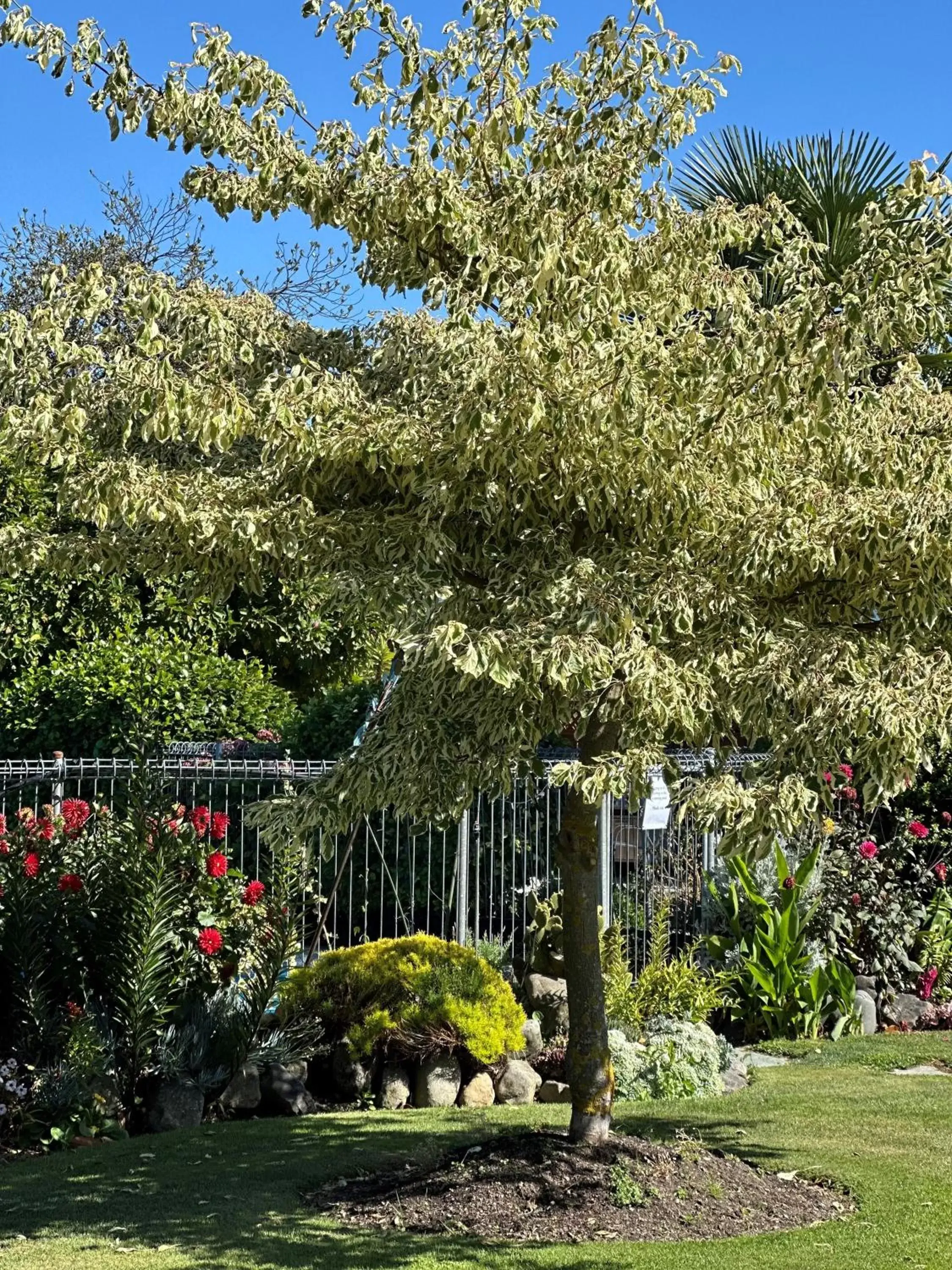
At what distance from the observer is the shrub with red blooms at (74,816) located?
8305 millimetres

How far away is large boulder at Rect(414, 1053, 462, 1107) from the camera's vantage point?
8.32 meters

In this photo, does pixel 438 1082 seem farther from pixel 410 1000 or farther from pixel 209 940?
pixel 209 940

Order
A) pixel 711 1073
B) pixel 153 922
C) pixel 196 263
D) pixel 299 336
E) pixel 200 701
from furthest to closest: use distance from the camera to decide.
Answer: pixel 196 263, pixel 200 701, pixel 711 1073, pixel 153 922, pixel 299 336

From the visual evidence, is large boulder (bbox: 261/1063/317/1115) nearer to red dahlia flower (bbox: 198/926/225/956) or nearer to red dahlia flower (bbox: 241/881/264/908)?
red dahlia flower (bbox: 198/926/225/956)

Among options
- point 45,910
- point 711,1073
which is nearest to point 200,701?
point 45,910

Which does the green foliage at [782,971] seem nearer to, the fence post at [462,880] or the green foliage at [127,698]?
the fence post at [462,880]

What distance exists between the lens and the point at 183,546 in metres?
5.62

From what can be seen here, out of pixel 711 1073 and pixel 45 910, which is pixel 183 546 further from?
pixel 711 1073

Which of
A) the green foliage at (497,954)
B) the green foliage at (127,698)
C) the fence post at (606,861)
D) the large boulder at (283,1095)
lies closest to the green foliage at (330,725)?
the green foliage at (127,698)

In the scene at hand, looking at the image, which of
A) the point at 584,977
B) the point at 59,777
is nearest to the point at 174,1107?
the point at 59,777

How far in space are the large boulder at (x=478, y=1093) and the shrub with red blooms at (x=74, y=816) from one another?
2724 millimetres

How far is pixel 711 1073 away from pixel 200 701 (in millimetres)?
6071

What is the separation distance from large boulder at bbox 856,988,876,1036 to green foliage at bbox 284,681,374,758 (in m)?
4.64

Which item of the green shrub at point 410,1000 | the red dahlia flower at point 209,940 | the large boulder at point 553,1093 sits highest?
the red dahlia flower at point 209,940
